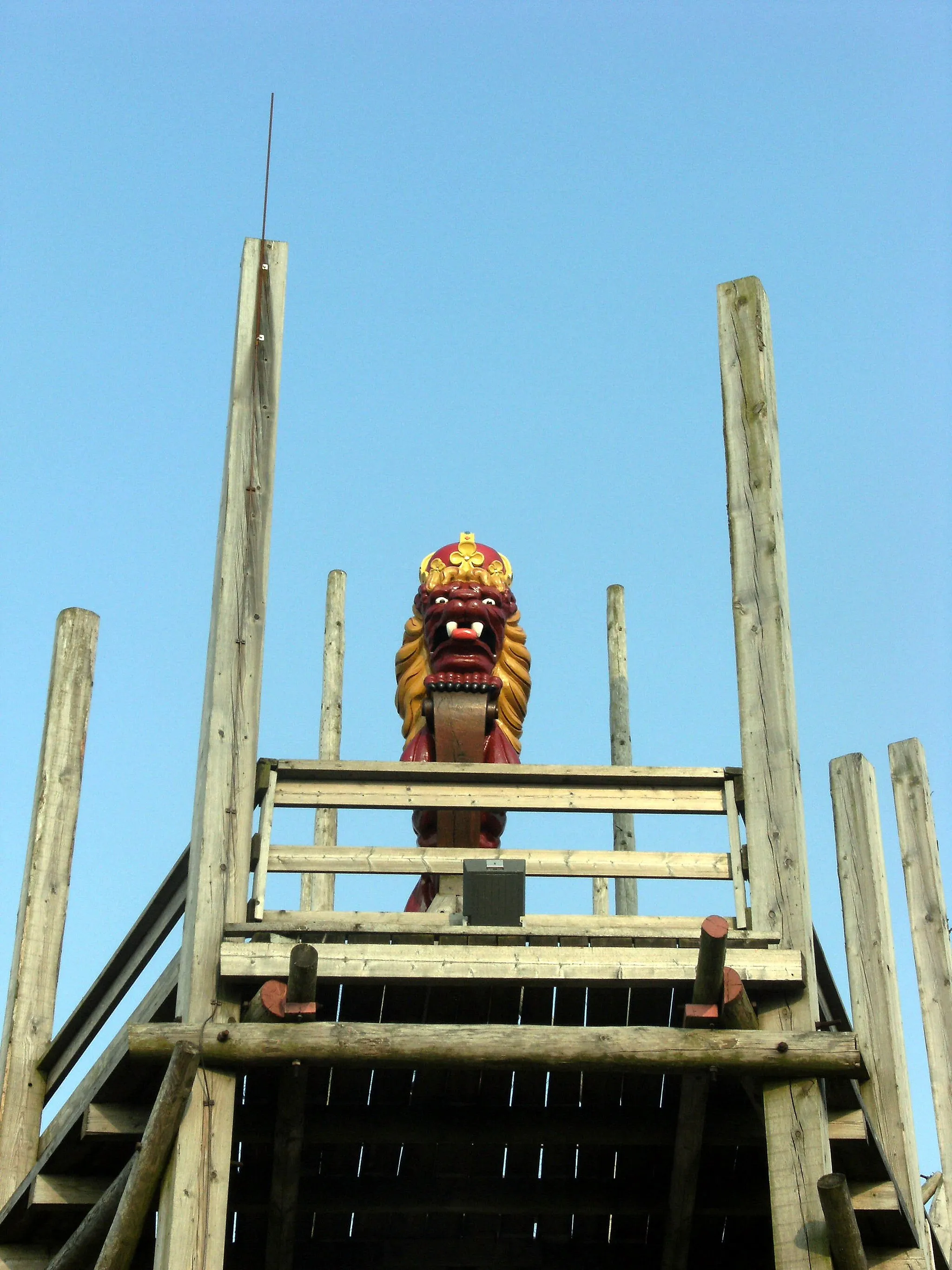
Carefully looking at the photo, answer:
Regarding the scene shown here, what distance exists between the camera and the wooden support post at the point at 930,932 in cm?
916

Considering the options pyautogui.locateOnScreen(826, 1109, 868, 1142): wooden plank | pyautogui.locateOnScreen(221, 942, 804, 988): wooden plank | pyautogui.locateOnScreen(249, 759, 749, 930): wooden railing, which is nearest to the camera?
pyautogui.locateOnScreen(221, 942, 804, 988): wooden plank

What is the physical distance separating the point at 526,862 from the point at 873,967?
2.04 metres

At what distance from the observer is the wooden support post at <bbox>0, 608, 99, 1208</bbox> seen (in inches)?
332

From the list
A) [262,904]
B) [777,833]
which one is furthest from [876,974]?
[262,904]

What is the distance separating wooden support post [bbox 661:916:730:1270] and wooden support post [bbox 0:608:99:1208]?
3123 mm

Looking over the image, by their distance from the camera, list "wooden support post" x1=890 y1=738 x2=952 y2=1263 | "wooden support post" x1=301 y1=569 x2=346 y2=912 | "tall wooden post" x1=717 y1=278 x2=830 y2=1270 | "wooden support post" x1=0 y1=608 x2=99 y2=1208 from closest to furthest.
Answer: "tall wooden post" x1=717 y1=278 x2=830 y2=1270 → "wooden support post" x1=0 y1=608 x2=99 y2=1208 → "wooden support post" x1=890 y1=738 x2=952 y2=1263 → "wooden support post" x1=301 y1=569 x2=346 y2=912

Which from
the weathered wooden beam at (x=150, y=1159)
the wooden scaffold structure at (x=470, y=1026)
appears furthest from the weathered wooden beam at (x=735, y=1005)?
the weathered wooden beam at (x=150, y=1159)

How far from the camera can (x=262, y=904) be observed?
7.50 metres

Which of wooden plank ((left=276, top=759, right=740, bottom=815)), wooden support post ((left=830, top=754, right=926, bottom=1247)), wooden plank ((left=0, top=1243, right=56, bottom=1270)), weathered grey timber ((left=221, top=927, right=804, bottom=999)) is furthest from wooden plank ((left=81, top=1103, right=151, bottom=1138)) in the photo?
wooden support post ((left=830, top=754, right=926, bottom=1247))

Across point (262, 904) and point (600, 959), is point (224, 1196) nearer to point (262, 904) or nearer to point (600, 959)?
point (262, 904)

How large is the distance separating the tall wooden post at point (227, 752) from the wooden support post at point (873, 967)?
2.94 meters

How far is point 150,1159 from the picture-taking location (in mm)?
6867

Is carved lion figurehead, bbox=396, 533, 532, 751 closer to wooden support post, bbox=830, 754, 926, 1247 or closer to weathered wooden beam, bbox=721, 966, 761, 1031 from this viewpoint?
wooden support post, bbox=830, 754, 926, 1247

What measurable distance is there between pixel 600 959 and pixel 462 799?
1.03m
